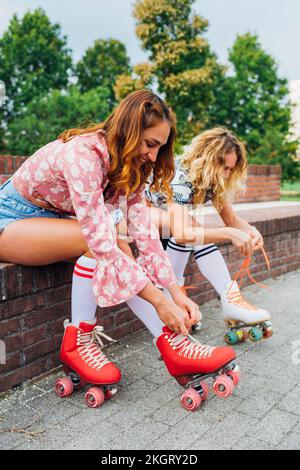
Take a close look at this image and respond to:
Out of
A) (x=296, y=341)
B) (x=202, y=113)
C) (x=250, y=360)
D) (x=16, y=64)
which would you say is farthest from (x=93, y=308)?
(x=16, y=64)

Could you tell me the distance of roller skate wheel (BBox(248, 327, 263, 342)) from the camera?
2.81 meters

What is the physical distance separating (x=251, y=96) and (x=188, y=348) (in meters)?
18.7

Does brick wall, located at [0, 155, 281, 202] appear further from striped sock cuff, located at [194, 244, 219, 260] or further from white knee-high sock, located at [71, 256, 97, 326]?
white knee-high sock, located at [71, 256, 97, 326]

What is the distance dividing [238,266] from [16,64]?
20.6 m

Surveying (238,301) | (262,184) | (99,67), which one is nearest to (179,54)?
(262,184)

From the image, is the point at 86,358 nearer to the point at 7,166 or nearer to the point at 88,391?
the point at 88,391

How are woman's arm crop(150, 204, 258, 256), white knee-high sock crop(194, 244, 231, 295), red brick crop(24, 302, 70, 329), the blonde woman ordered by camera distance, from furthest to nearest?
1. white knee-high sock crop(194, 244, 231, 295)
2. the blonde woman
3. woman's arm crop(150, 204, 258, 256)
4. red brick crop(24, 302, 70, 329)

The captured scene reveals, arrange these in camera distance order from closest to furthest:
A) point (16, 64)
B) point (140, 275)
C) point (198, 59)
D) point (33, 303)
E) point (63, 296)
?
1. point (140, 275)
2. point (33, 303)
3. point (63, 296)
4. point (198, 59)
5. point (16, 64)

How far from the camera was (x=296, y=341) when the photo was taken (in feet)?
9.79

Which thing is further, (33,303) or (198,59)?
(198,59)

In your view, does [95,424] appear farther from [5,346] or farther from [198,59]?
[198,59]

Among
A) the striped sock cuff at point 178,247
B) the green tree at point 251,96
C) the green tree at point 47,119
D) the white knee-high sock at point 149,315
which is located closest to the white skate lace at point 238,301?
the striped sock cuff at point 178,247

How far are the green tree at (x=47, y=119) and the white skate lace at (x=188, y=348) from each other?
14.2 m

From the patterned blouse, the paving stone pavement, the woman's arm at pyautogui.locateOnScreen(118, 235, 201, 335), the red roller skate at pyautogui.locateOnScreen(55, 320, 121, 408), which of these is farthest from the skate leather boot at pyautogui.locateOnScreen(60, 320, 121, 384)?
the patterned blouse
